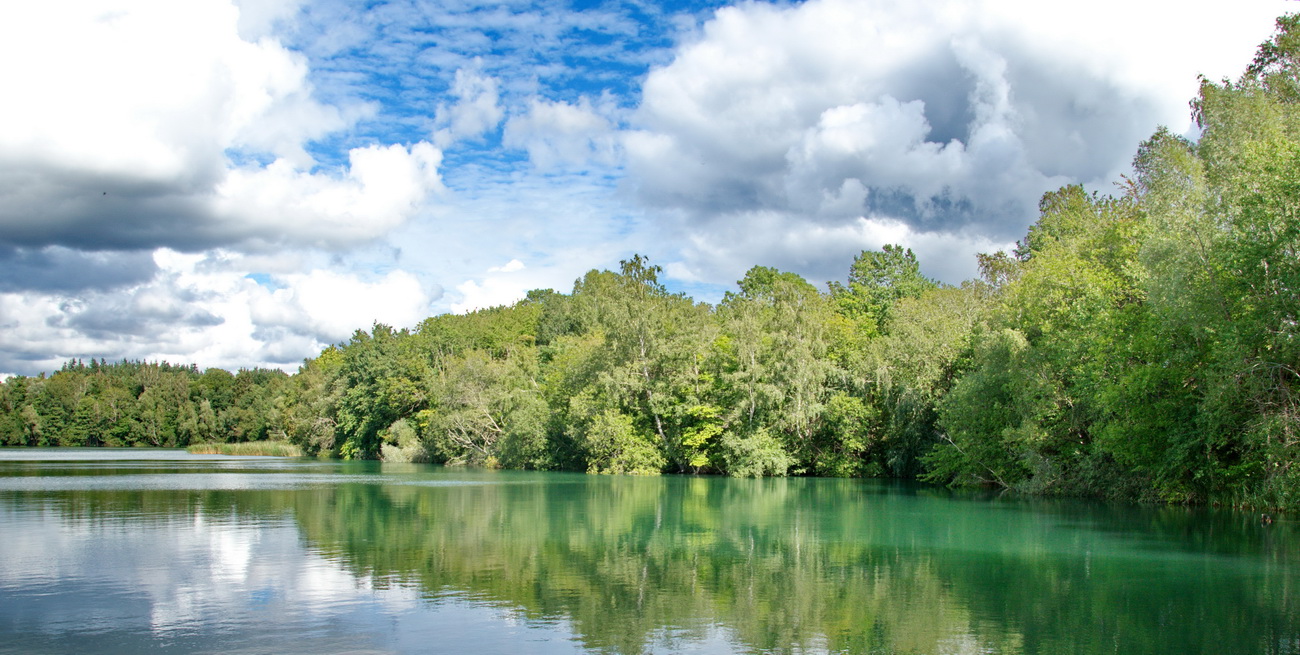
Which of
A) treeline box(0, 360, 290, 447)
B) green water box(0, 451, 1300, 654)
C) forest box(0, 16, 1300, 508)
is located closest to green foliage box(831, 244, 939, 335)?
forest box(0, 16, 1300, 508)

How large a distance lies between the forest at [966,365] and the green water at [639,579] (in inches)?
179

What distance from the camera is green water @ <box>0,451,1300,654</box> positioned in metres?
13.1

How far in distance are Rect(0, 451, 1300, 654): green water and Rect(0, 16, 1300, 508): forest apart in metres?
4.54

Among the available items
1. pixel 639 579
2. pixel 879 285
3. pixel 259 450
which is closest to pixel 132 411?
pixel 259 450

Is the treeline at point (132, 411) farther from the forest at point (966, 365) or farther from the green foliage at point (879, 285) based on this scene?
the green foliage at point (879, 285)

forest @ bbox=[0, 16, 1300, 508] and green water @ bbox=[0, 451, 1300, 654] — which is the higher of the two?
forest @ bbox=[0, 16, 1300, 508]

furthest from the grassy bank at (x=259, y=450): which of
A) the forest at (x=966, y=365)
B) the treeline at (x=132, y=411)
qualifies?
the treeline at (x=132, y=411)

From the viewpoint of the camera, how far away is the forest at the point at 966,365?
28578mm

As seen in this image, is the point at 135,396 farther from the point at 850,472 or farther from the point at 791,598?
the point at 791,598

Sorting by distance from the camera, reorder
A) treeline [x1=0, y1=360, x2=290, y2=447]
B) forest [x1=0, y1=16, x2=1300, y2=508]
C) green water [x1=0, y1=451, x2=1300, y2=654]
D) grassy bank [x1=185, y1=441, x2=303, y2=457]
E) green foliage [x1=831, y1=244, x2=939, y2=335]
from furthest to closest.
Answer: treeline [x1=0, y1=360, x2=290, y2=447] → grassy bank [x1=185, y1=441, x2=303, y2=457] → green foliage [x1=831, y1=244, x2=939, y2=335] → forest [x1=0, y1=16, x2=1300, y2=508] → green water [x1=0, y1=451, x2=1300, y2=654]

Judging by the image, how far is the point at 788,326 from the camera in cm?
5950

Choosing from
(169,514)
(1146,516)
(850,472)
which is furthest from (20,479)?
(1146,516)

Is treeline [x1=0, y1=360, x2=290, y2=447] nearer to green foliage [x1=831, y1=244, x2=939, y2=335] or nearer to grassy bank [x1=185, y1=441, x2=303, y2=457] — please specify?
grassy bank [x1=185, y1=441, x2=303, y2=457]

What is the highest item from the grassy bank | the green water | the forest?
the forest
